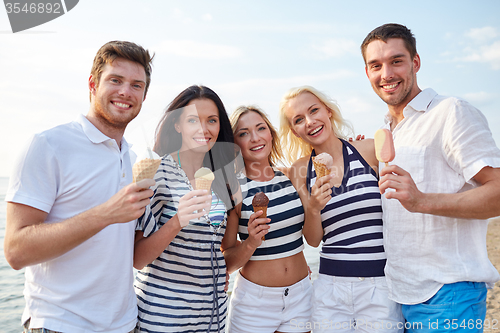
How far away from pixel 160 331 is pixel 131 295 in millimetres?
429

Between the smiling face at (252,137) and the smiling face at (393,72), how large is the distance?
1476 mm

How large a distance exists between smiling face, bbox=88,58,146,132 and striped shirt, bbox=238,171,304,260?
67.2 inches

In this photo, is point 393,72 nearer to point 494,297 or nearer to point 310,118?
point 310,118

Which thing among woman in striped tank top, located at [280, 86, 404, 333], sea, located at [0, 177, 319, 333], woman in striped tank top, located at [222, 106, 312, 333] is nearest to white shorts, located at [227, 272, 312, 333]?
woman in striped tank top, located at [222, 106, 312, 333]

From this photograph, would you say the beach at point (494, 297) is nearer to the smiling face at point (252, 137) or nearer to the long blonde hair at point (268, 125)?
the long blonde hair at point (268, 125)

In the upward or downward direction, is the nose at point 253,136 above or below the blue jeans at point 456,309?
above

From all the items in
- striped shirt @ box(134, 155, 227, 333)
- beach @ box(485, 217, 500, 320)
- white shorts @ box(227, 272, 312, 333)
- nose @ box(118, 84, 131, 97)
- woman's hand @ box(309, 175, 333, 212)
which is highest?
nose @ box(118, 84, 131, 97)

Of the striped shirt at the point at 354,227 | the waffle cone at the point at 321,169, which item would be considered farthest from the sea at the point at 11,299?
the waffle cone at the point at 321,169

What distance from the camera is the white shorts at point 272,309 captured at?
3480 millimetres

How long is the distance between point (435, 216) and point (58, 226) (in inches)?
122

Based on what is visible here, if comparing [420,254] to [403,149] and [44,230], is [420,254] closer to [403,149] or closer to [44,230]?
[403,149]

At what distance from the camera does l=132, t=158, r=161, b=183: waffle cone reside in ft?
7.09

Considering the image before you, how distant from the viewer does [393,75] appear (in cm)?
319

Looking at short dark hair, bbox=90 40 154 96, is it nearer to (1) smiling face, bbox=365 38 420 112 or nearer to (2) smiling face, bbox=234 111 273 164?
(2) smiling face, bbox=234 111 273 164
